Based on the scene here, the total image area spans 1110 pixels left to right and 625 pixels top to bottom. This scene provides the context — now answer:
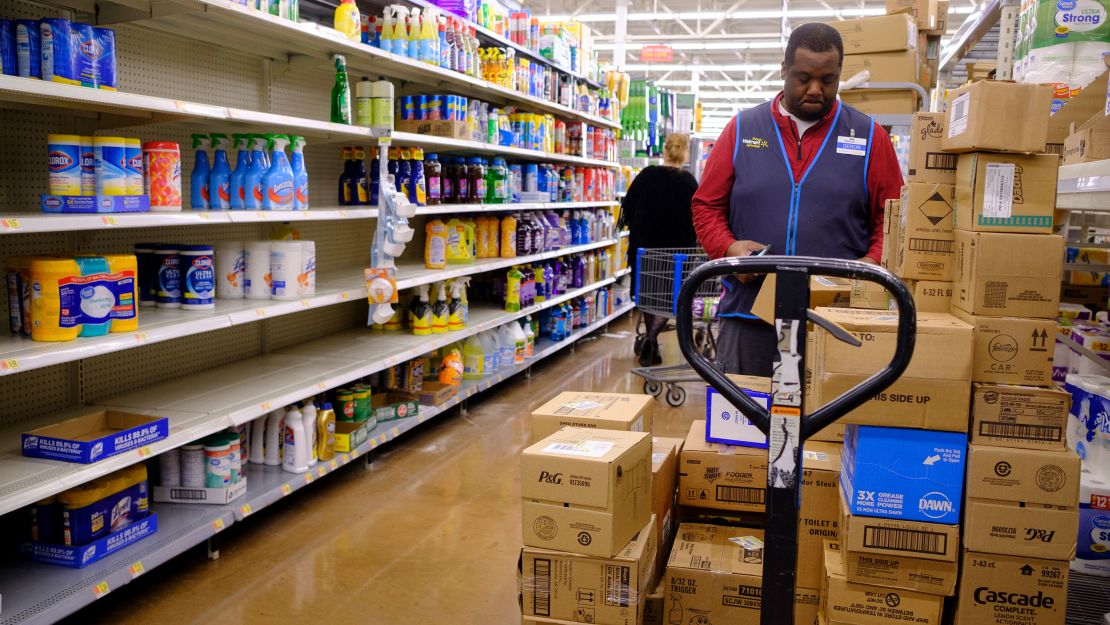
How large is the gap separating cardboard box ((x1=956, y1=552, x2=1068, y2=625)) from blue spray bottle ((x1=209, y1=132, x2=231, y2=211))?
9.26 ft

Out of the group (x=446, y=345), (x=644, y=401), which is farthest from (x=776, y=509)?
(x=446, y=345)

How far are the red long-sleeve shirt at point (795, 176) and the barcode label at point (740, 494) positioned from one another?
820mm

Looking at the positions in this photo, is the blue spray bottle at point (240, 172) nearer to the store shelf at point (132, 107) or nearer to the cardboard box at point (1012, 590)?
the store shelf at point (132, 107)

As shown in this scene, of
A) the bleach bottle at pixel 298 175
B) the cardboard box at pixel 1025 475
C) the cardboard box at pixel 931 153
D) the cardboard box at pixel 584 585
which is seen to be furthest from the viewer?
the bleach bottle at pixel 298 175

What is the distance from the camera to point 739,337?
3.01 m

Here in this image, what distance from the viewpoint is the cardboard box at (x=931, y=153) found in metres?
2.30

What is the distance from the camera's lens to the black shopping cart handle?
4.50 ft

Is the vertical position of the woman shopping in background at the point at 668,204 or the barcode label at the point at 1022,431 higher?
the woman shopping in background at the point at 668,204

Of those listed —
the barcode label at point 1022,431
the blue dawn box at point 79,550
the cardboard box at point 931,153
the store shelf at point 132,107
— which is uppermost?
the store shelf at point 132,107

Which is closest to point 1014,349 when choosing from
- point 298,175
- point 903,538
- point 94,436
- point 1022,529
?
point 1022,529

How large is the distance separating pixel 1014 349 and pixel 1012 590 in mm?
581

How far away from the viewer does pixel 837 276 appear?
1425mm

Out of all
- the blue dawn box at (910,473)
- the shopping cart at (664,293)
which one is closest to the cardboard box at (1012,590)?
the blue dawn box at (910,473)

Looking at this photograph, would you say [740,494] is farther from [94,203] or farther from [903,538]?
[94,203]
